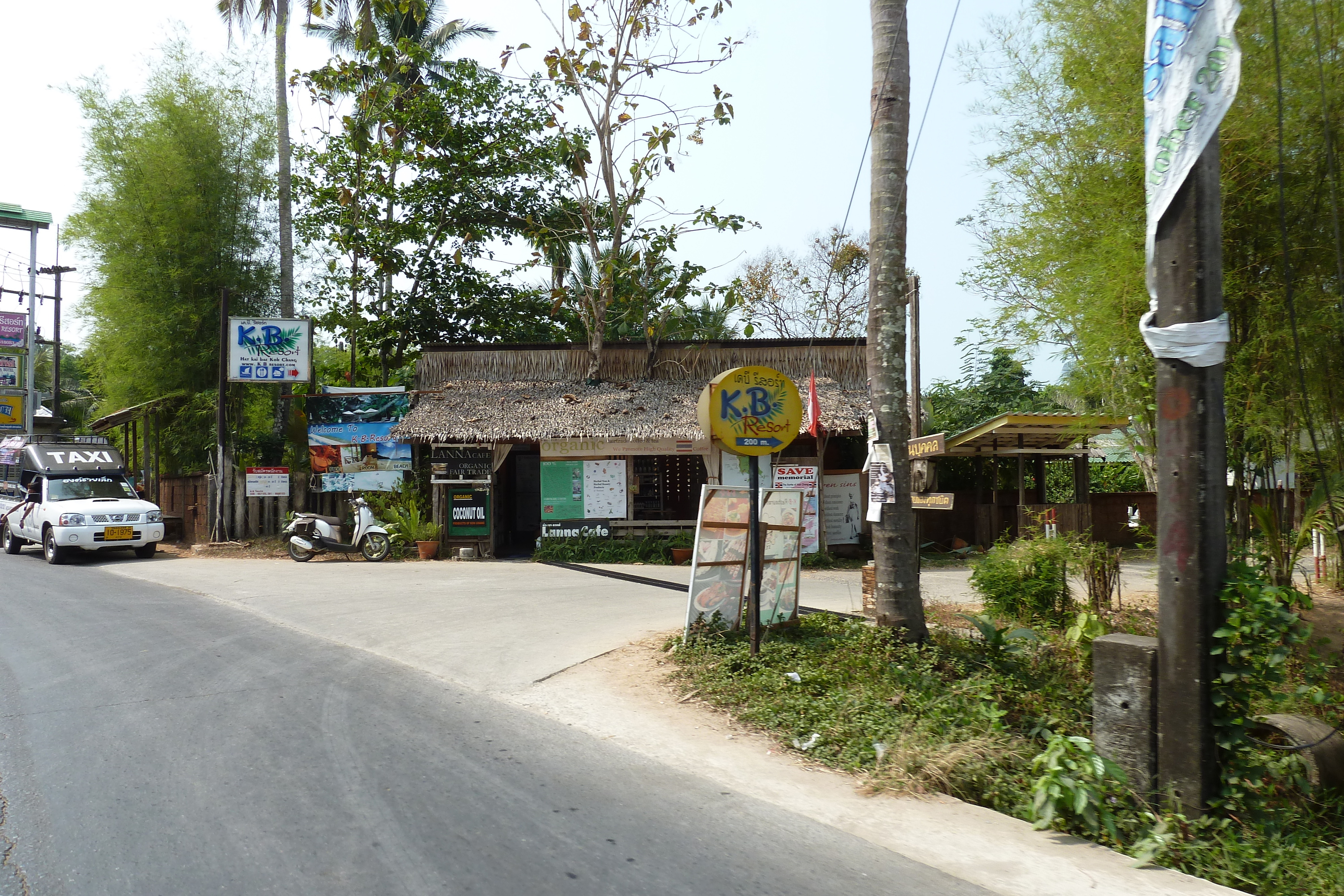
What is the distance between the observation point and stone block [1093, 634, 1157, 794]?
453cm

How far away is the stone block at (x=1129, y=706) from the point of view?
14.9 feet

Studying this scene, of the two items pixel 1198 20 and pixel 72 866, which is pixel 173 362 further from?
pixel 1198 20

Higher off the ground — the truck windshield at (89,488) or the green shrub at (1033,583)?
the truck windshield at (89,488)

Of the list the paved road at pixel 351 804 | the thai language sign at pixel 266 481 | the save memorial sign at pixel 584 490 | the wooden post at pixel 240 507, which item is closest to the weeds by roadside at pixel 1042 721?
the paved road at pixel 351 804

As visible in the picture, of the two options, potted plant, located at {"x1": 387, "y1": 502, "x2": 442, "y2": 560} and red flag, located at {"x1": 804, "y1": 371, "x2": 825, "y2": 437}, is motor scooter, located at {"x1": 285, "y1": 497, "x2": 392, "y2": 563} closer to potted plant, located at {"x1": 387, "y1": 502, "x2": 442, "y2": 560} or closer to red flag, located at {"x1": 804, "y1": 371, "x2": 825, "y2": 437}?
potted plant, located at {"x1": 387, "y1": 502, "x2": 442, "y2": 560}

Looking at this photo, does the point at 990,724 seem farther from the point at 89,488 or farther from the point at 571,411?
the point at 89,488

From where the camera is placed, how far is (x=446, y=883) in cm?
366

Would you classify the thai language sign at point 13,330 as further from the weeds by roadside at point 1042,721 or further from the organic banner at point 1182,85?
the organic banner at point 1182,85

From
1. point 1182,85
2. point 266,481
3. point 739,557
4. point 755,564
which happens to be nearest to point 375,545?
point 266,481

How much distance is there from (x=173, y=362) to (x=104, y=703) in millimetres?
15686

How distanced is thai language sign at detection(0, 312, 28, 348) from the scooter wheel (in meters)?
20.0

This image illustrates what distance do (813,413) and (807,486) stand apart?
9.60 ft

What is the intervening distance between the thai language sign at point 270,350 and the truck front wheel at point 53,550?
14.1ft

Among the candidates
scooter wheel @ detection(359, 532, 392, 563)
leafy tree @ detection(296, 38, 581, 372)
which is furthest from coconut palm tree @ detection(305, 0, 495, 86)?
scooter wheel @ detection(359, 532, 392, 563)
